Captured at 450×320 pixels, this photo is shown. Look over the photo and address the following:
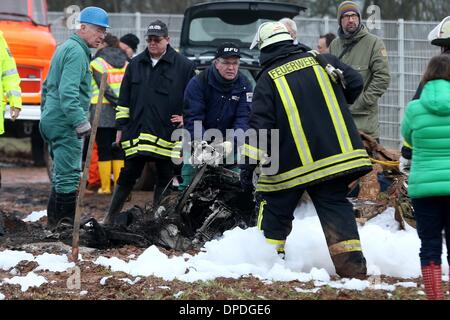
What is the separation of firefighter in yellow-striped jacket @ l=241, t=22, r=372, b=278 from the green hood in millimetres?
1011

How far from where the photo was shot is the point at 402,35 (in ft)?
51.6

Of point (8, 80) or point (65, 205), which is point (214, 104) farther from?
point (8, 80)

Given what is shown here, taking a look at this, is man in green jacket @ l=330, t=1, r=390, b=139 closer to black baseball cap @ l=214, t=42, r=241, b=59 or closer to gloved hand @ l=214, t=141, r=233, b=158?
black baseball cap @ l=214, t=42, r=241, b=59

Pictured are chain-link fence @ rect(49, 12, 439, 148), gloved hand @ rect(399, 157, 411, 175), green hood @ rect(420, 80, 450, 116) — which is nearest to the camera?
green hood @ rect(420, 80, 450, 116)

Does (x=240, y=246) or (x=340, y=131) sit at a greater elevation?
(x=340, y=131)

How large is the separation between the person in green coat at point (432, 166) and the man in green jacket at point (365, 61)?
371 cm

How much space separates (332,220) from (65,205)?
3.21m

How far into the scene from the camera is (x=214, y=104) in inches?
377

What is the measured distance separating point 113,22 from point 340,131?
1267cm

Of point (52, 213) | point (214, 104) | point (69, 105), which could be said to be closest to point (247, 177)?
point (214, 104)

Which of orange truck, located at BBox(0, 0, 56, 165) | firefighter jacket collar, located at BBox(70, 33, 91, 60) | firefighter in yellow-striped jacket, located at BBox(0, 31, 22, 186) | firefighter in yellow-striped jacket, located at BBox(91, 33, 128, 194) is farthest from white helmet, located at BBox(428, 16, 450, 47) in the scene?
orange truck, located at BBox(0, 0, 56, 165)

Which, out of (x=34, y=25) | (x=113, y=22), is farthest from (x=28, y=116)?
(x=113, y=22)

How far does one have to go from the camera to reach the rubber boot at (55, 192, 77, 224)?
9.58 m
